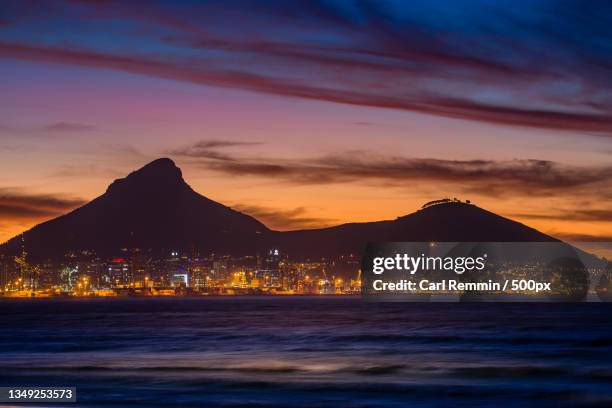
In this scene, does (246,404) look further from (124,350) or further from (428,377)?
(124,350)

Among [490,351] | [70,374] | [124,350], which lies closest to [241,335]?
[124,350]

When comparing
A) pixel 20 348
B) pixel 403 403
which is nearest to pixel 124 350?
pixel 20 348

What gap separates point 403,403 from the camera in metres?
41.7

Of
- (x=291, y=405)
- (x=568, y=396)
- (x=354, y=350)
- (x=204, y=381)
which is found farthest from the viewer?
(x=354, y=350)

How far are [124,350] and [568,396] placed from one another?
38058 mm

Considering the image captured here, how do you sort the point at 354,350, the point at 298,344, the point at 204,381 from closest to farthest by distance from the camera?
the point at 204,381, the point at 354,350, the point at 298,344

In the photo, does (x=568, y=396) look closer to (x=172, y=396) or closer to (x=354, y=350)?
(x=172, y=396)

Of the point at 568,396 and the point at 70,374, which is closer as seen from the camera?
the point at 568,396

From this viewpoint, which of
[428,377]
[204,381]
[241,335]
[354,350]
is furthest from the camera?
[241,335]

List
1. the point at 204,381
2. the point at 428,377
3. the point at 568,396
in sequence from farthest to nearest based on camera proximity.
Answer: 1. the point at 428,377
2. the point at 204,381
3. the point at 568,396

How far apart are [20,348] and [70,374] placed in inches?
980

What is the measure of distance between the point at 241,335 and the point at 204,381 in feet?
145

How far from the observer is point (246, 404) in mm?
40938

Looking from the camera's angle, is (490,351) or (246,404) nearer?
(246,404)
